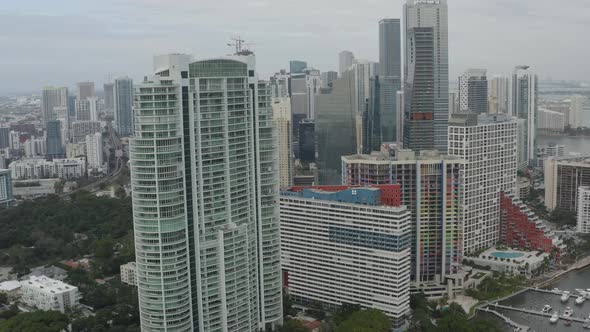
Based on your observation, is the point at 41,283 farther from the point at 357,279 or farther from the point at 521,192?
the point at 521,192

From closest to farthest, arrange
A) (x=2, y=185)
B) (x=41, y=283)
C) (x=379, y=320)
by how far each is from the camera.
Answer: (x=379, y=320)
(x=41, y=283)
(x=2, y=185)

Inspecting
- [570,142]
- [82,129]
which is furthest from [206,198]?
[570,142]

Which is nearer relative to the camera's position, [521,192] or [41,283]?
[41,283]

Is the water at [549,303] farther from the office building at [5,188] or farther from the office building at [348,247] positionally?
the office building at [5,188]

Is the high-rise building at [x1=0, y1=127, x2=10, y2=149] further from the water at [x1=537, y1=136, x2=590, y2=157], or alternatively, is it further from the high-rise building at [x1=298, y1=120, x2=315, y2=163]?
the water at [x1=537, y1=136, x2=590, y2=157]

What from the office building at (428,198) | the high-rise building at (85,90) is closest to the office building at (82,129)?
the high-rise building at (85,90)

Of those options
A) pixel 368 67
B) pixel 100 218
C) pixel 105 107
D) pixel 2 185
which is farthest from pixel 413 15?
pixel 105 107
